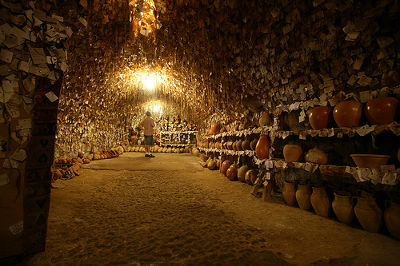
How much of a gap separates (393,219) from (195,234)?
5.99 feet

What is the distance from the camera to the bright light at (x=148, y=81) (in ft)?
24.0

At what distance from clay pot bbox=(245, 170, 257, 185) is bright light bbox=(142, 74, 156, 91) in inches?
208

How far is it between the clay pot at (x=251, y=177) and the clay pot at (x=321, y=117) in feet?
5.42

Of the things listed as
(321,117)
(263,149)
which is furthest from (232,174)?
(321,117)

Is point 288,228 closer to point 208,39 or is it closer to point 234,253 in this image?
point 234,253


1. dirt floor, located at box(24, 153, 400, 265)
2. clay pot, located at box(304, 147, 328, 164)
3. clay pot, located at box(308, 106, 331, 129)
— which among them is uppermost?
clay pot, located at box(308, 106, 331, 129)

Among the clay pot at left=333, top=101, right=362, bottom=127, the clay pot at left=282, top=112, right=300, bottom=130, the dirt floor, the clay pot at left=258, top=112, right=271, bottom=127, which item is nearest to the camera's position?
the dirt floor

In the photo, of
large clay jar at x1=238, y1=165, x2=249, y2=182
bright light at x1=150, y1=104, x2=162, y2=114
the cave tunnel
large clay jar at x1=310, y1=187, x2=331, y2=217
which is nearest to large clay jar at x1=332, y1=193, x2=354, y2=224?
the cave tunnel

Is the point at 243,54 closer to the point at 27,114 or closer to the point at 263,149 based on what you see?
Answer: the point at 263,149

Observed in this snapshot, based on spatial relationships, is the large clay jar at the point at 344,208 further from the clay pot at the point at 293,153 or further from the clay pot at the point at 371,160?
the clay pot at the point at 293,153

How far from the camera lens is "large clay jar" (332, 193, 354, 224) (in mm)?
2060

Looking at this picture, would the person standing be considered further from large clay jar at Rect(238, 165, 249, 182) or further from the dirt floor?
the dirt floor

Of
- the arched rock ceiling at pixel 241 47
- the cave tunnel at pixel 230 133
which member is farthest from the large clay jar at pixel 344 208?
the arched rock ceiling at pixel 241 47

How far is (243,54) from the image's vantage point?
12.9ft
